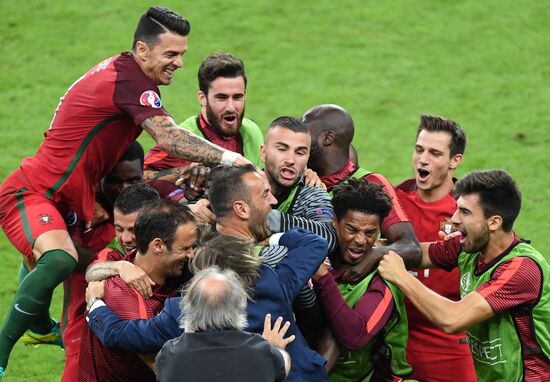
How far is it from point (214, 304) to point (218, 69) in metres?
3.25

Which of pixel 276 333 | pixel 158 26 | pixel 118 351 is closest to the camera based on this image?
pixel 276 333

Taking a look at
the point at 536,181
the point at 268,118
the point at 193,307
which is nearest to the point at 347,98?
the point at 268,118

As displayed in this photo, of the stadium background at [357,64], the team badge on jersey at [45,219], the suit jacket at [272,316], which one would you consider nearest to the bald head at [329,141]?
the suit jacket at [272,316]

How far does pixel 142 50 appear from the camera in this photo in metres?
7.10

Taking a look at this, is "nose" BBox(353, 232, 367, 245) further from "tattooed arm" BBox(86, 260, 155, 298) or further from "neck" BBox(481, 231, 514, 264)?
"tattooed arm" BBox(86, 260, 155, 298)

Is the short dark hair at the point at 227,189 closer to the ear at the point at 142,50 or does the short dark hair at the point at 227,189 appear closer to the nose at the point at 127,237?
the nose at the point at 127,237

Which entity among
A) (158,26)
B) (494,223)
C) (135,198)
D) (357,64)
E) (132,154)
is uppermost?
(357,64)

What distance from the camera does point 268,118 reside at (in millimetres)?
14758

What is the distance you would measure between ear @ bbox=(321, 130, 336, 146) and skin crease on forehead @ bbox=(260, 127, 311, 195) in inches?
23.3

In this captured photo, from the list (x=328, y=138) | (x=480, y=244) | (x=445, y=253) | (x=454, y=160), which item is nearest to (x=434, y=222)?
(x=454, y=160)

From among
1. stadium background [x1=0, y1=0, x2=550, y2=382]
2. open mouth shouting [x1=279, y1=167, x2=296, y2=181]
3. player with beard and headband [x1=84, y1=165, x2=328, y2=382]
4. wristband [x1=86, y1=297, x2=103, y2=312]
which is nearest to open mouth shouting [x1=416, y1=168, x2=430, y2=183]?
open mouth shouting [x1=279, y1=167, x2=296, y2=181]

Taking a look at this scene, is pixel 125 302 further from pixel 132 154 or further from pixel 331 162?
pixel 331 162

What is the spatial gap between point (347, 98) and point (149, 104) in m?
8.68

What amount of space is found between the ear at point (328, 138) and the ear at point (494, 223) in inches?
58.0
